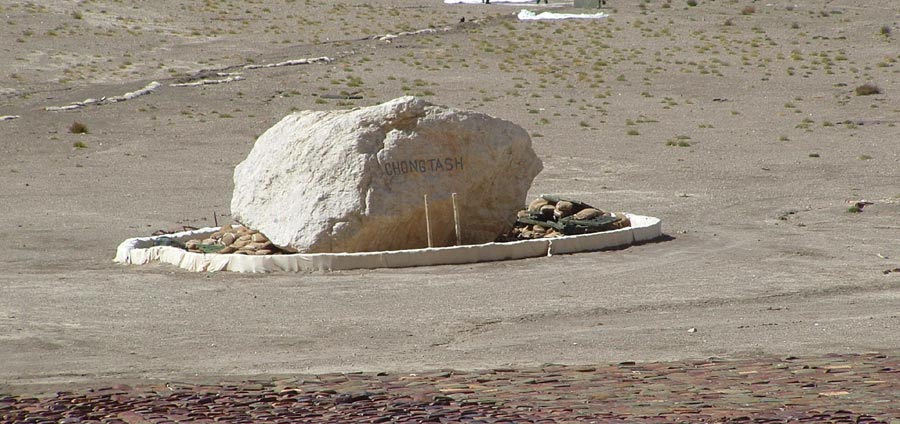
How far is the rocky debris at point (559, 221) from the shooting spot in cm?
1719

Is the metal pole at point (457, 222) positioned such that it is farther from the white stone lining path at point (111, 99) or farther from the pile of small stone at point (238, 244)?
the white stone lining path at point (111, 99)

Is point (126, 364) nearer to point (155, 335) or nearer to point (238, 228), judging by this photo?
point (155, 335)

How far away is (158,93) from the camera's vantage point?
128ft

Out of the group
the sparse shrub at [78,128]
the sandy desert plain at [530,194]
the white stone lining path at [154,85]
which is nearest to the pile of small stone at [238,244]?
the sandy desert plain at [530,194]

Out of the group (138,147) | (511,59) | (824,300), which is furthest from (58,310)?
(511,59)

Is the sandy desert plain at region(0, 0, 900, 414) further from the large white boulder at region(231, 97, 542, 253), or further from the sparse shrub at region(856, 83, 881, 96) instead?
the large white boulder at region(231, 97, 542, 253)

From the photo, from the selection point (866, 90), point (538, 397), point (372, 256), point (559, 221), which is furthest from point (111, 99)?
point (538, 397)

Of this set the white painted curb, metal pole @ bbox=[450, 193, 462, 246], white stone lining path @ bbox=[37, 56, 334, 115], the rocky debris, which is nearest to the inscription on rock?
metal pole @ bbox=[450, 193, 462, 246]

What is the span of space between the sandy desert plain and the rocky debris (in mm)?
936

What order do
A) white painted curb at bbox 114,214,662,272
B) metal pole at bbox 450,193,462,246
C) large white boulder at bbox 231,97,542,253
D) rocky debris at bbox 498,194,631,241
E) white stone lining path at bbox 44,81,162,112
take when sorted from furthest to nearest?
white stone lining path at bbox 44,81,162,112, rocky debris at bbox 498,194,631,241, metal pole at bbox 450,193,462,246, large white boulder at bbox 231,97,542,253, white painted curb at bbox 114,214,662,272

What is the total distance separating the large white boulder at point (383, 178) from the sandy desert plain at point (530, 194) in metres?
0.94

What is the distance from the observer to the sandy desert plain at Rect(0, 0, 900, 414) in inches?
440

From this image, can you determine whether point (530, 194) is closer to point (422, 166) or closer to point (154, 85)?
point (422, 166)

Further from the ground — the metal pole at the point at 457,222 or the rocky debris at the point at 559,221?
the metal pole at the point at 457,222
